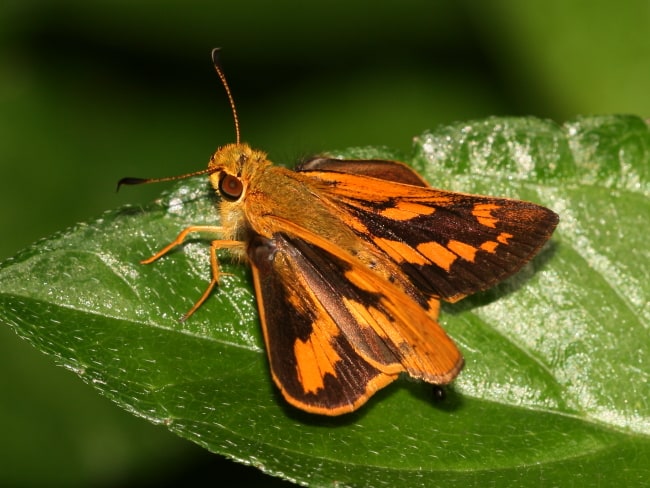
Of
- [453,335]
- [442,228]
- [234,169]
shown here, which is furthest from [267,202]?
[453,335]

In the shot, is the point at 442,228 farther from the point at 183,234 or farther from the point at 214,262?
the point at 183,234

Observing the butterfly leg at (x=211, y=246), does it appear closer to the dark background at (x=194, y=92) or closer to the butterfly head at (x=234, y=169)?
the butterfly head at (x=234, y=169)

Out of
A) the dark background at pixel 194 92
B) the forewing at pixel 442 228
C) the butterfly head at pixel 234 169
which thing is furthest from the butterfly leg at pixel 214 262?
the dark background at pixel 194 92

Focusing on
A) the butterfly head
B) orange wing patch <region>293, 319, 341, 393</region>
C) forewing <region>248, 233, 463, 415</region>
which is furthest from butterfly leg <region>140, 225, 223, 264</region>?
orange wing patch <region>293, 319, 341, 393</region>

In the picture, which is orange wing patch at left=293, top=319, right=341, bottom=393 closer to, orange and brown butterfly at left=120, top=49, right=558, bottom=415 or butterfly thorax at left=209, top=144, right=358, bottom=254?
orange and brown butterfly at left=120, top=49, right=558, bottom=415

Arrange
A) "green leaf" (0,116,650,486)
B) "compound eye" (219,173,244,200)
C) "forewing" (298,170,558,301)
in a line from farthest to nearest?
"compound eye" (219,173,244,200), "forewing" (298,170,558,301), "green leaf" (0,116,650,486)
